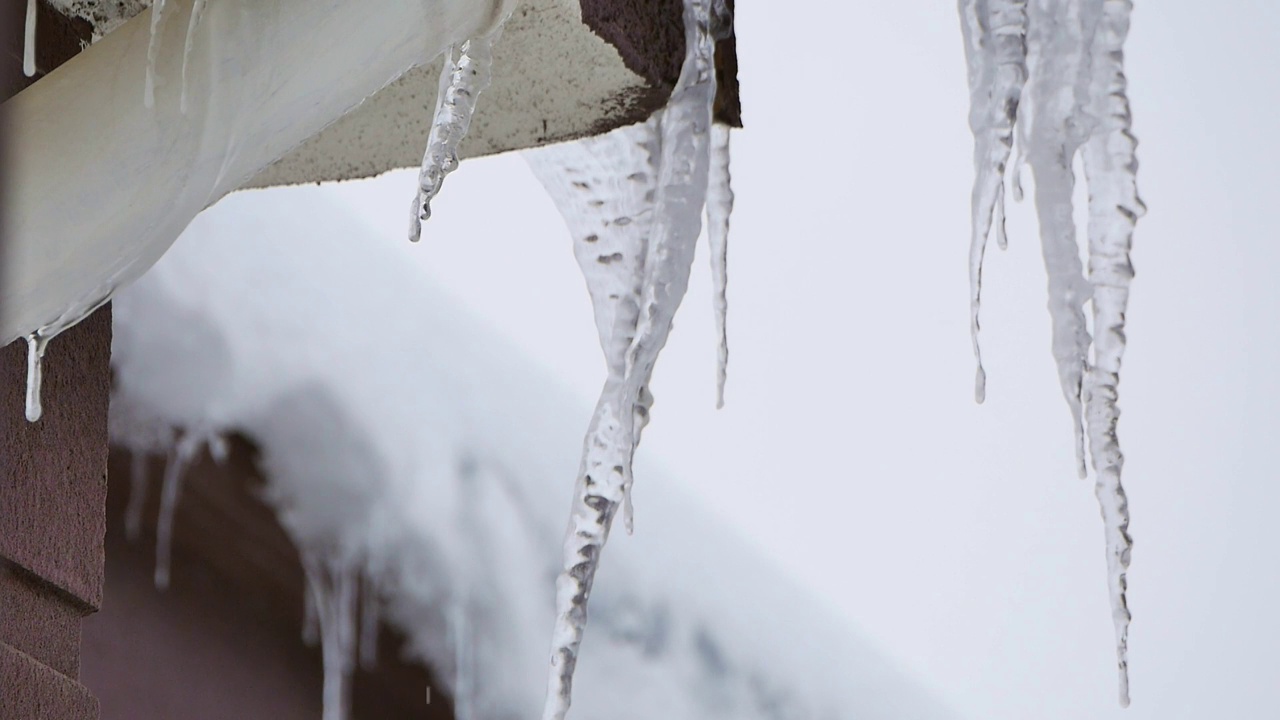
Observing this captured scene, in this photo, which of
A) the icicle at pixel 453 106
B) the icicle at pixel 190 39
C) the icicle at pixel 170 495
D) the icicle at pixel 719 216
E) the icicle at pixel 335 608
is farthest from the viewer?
the icicle at pixel 335 608

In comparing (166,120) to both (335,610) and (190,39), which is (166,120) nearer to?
(190,39)

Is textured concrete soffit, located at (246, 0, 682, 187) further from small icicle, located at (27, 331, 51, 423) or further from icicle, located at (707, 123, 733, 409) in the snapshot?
small icicle, located at (27, 331, 51, 423)

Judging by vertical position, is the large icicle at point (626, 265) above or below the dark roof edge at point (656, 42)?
below

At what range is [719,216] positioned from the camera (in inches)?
59.2

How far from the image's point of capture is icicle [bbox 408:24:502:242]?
3.86 ft

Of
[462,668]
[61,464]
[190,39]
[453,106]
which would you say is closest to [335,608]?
[462,668]

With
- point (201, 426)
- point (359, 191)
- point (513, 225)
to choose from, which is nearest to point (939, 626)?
point (513, 225)

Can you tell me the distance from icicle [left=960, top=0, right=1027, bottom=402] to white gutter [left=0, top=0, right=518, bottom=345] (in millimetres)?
492

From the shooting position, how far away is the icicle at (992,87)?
4.32ft

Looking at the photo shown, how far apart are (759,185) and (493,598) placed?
8.03 metres

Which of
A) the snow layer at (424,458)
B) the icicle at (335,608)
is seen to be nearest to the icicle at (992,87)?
the snow layer at (424,458)

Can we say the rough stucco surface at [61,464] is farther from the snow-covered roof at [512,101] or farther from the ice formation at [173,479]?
the ice formation at [173,479]

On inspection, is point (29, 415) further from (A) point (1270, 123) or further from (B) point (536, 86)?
(A) point (1270, 123)

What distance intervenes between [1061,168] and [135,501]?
61.4 inches
